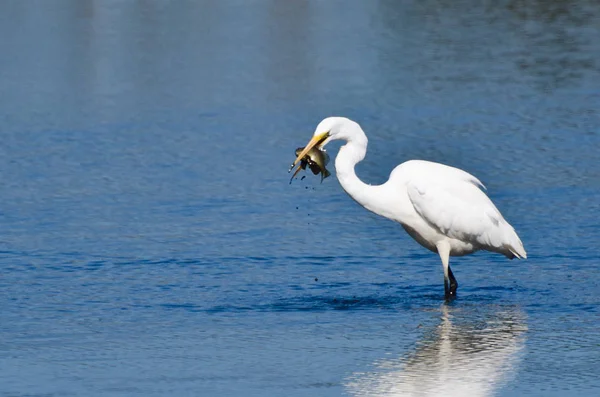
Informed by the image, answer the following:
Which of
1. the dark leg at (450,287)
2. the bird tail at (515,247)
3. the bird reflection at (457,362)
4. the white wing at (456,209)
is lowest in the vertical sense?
the bird reflection at (457,362)

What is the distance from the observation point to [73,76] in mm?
18984

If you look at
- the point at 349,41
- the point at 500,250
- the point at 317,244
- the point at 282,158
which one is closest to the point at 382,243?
the point at 317,244

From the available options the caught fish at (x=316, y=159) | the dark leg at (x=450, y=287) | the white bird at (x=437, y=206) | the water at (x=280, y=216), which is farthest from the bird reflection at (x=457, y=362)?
the caught fish at (x=316, y=159)

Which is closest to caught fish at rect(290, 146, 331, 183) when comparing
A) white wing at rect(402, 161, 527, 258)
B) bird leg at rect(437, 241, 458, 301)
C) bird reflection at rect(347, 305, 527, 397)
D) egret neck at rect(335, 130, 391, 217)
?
egret neck at rect(335, 130, 391, 217)

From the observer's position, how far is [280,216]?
37.9ft

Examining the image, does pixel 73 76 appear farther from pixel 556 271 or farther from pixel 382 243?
pixel 556 271

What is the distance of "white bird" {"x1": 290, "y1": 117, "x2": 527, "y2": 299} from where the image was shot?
9.48 meters

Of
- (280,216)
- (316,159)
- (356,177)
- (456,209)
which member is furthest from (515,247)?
(280,216)

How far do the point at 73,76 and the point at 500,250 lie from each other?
411 inches

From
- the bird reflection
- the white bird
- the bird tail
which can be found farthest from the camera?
the bird tail

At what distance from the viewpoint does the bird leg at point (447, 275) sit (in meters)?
9.30

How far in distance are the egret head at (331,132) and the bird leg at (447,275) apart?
1.03 metres

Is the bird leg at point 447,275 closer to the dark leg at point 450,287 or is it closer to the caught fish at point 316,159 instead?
the dark leg at point 450,287

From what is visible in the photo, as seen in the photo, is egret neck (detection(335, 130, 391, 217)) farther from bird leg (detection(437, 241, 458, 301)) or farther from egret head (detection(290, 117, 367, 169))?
bird leg (detection(437, 241, 458, 301))
